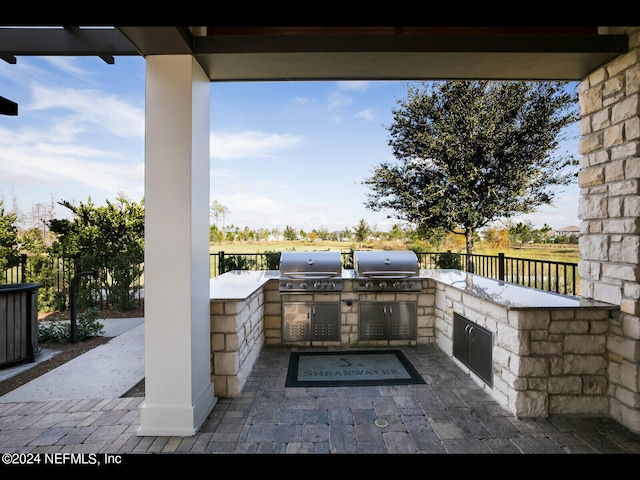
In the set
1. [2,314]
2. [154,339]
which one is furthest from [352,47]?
[2,314]


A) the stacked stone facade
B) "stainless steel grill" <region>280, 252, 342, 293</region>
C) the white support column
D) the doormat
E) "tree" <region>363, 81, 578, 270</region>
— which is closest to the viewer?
the white support column

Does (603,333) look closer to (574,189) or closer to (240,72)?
(240,72)

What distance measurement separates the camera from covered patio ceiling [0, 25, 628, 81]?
7.16ft

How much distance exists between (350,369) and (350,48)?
2806 millimetres

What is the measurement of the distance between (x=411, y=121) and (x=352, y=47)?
250 inches

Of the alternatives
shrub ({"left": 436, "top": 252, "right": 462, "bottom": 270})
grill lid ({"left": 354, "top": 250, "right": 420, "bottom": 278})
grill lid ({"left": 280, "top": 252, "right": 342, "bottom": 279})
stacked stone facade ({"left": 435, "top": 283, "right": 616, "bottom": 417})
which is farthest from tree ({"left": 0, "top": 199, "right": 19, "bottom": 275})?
shrub ({"left": 436, "top": 252, "right": 462, "bottom": 270})

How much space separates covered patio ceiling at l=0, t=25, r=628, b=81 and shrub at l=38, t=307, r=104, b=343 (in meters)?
3.23

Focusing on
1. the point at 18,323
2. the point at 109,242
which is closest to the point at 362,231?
the point at 109,242

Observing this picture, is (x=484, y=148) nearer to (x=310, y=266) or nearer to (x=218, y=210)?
(x=310, y=266)

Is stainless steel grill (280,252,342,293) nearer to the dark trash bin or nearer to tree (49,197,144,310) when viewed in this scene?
the dark trash bin

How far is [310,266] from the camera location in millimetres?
3799

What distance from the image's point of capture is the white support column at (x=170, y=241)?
85.6 inches

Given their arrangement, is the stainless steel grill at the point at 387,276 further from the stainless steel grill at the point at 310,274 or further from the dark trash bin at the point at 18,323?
the dark trash bin at the point at 18,323

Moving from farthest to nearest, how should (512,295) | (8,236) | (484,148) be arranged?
(484,148) < (8,236) < (512,295)
